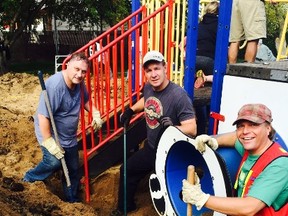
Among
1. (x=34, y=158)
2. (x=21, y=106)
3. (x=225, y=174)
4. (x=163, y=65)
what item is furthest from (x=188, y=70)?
(x=21, y=106)

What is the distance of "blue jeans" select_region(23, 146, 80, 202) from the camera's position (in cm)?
412

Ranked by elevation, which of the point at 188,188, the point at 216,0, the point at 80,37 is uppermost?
the point at 216,0

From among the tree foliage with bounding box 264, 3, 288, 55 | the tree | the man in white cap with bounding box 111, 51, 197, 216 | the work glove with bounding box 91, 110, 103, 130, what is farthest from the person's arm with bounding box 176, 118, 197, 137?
the tree foliage with bounding box 264, 3, 288, 55

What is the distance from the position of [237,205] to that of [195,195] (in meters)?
0.28

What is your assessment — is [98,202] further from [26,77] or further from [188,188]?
[26,77]

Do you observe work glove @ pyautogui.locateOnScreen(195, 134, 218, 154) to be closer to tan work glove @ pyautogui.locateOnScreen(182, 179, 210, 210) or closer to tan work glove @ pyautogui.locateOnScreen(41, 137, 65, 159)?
tan work glove @ pyautogui.locateOnScreen(182, 179, 210, 210)

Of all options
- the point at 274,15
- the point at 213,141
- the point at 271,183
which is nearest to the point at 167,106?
the point at 213,141

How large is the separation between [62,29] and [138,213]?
2488 centimetres

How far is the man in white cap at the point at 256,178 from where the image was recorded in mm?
2162

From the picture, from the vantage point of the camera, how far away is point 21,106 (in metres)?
9.54

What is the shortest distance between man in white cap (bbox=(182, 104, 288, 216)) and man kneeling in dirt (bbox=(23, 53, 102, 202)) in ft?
6.49

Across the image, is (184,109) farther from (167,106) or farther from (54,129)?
(54,129)

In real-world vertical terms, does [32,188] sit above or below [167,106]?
below

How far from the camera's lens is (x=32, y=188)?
4.29m
